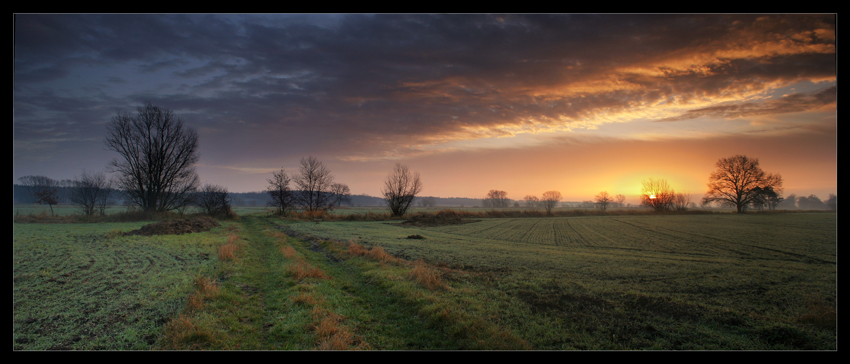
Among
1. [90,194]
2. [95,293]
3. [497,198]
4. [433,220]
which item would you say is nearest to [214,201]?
[90,194]

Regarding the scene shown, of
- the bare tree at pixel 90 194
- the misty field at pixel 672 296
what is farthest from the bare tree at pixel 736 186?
the bare tree at pixel 90 194

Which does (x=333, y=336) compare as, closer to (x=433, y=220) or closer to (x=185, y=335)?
(x=185, y=335)

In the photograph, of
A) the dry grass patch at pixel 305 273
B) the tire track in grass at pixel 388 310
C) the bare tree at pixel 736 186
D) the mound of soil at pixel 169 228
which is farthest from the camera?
the mound of soil at pixel 169 228

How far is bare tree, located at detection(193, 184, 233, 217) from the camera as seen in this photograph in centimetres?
4541

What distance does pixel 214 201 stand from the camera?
153 ft

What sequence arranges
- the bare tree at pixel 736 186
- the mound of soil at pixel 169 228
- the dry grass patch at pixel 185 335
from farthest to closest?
the mound of soil at pixel 169 228, the bare tree at pixel 736 186, the dry grass patch at pixel 185 335

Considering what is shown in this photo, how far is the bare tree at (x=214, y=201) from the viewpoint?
4541 centimetres

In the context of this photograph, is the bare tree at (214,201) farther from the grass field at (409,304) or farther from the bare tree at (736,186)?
the bare tree at (736,186)

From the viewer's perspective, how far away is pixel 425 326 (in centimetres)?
584

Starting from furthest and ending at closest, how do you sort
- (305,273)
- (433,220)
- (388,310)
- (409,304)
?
(433,220), (305,273), (409,304), (388,310)

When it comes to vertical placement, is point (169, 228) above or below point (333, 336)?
below

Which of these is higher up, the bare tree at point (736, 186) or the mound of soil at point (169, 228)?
the bare tree at point (736, 186)
